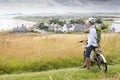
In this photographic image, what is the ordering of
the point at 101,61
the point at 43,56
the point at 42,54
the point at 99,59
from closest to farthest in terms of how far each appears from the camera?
the point at 101,61
the point at 99,59
the point at 43,56
the point at 42,54

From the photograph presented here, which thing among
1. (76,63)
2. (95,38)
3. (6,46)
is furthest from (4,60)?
(95,38)

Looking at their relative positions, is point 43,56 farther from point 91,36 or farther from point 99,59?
point 91,36

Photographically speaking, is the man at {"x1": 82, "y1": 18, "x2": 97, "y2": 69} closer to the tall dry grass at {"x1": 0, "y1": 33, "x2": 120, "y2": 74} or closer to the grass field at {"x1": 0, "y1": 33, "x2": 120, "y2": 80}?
the grass field at {"x1": 0, "y1": 33, "x2": 120, "y2": 80}

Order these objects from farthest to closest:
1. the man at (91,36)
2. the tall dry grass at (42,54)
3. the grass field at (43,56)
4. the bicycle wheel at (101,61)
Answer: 1. the tall dry grass at (42,54)
2. the grass field at (43,56)
3. the bicycle wheel at (101,61)
4. the man at (91,36)

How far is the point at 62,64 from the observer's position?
52.1 ft

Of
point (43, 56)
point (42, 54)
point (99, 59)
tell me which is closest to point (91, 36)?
point (99, 59)

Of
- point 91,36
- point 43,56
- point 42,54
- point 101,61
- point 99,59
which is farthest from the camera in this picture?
point 42,54

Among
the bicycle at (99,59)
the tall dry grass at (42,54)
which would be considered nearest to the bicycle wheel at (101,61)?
the bicycle at (99,59)

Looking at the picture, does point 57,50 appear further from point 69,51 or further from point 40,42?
point 40,42

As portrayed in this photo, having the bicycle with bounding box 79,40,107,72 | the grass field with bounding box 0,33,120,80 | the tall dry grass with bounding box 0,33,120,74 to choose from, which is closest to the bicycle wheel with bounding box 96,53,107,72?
the bicycle with bounding box 79,40,107,72

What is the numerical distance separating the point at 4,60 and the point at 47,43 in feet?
12.9

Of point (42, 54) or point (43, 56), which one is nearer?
point (43, 56)

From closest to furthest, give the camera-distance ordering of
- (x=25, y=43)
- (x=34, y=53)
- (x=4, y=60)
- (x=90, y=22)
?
(x=90, y=22), (x=4, y=60), (x=34, y=53), (x=25, y=43)

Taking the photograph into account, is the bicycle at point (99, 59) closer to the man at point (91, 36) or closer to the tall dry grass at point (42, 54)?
the man at point (91, 36)
